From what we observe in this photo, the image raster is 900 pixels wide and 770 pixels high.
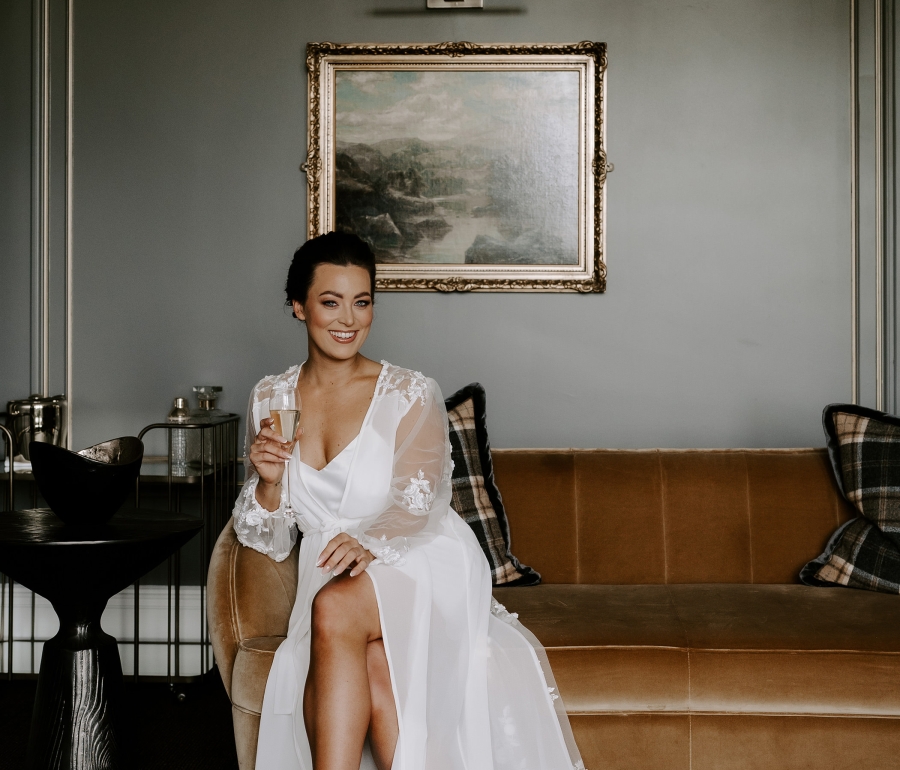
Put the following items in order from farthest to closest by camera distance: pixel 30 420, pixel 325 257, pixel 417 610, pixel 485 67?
pixel 485 67
pixel 30 420
pixel 325 257
pixel 417 610

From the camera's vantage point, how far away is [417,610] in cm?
184

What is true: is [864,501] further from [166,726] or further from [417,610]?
[166,726]

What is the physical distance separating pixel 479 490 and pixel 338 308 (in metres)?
0.78

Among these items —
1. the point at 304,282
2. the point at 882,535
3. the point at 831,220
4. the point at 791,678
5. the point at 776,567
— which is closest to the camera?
the point at 791,678

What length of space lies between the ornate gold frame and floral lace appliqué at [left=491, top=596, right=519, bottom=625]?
1.37 metres

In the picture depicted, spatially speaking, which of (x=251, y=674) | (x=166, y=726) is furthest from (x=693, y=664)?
(x=166, y=726)

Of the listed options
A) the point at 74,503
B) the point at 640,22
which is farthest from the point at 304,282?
the point at 640,22

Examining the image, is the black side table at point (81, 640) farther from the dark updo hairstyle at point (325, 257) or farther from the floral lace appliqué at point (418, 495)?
the dark updo hairstyle at point (325, 257)

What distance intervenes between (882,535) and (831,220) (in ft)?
4.14

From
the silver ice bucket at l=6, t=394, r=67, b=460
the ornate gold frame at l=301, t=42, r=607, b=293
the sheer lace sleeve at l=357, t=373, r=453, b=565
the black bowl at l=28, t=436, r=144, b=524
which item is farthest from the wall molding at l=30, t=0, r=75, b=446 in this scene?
the sheer lace sleeve at l=357, t=373, r=453, b=565

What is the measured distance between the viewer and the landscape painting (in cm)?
313

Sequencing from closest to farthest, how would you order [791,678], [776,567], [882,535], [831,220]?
[791,678]
[882,535]
[776,567]
[831,220]

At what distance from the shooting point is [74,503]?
204 cm

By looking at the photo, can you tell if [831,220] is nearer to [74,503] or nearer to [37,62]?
[74,503]
